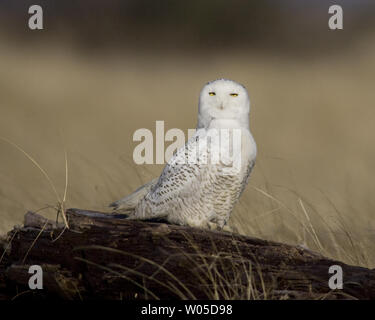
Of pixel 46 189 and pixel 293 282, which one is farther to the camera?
pixel 46 189

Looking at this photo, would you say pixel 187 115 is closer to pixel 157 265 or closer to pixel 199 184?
pixel 199 184

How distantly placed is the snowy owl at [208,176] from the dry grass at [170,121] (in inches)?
46.9

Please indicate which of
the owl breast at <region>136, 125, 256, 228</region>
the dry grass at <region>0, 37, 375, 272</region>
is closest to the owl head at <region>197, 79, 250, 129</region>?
the owl breast at <region>136, 125, 256, 228</region>

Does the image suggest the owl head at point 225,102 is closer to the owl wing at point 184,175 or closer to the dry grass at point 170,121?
the owl wing at point 184,175

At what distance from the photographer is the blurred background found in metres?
5.50

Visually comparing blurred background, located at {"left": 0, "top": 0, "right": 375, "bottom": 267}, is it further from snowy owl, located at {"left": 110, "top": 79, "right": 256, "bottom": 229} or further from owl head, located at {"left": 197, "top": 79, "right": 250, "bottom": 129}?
owl head, located at {"left": 197, "top": 79, "right": 250, "bottom": 129}

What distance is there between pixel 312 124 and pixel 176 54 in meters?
10.1

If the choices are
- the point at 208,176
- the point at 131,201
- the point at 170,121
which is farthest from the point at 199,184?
the point at 170,121

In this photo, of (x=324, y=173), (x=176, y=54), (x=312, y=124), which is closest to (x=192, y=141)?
(x=324, y=173)

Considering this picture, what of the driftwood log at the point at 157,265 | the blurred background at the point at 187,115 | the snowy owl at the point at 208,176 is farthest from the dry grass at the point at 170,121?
the driftwood log at the point at 157,265

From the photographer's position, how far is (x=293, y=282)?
2846 millimetres

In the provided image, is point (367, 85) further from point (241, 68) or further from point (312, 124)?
point (241, 68)

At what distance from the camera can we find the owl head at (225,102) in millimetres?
3750

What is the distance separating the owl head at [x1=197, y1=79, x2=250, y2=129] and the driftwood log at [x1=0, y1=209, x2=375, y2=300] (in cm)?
85
